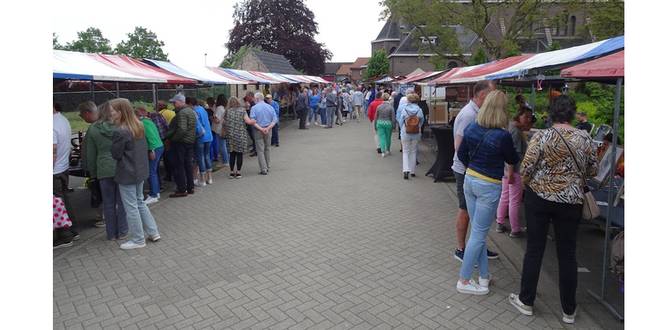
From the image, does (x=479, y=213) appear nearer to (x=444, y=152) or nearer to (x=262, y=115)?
(x=444, y=152)

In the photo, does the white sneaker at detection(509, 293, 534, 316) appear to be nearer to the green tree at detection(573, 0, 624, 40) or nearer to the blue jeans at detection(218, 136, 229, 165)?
the blue jeans at detection(218, 136, 229, 165)

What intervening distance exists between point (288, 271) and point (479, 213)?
1.99m

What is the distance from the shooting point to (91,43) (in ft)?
209

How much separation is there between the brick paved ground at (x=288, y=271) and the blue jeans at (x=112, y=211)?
0.19m

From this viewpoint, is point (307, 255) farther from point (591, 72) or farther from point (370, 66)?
point (370, 66)

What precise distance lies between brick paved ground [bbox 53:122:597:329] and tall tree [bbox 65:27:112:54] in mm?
60164

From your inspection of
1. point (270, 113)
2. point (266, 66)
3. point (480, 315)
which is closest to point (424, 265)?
point (480, 315)

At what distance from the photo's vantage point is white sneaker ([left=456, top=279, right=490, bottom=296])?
4.40 m

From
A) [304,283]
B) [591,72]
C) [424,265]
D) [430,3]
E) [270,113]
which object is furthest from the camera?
[430,3]

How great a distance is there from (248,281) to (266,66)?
1101 inches

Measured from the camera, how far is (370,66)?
70.0 m

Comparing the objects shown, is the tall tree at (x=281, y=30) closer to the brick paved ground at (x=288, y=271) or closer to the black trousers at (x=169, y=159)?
the black trousers at (x=169, y=159)

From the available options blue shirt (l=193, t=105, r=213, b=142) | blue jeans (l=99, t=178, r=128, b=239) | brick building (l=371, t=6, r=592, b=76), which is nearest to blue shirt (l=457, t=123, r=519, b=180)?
A: blue jeans (l=99, t=178, r=128, b=239)

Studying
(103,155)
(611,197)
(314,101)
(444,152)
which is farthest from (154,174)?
(314,101)
